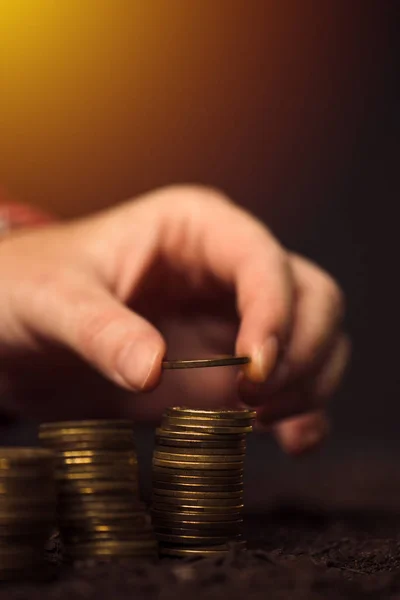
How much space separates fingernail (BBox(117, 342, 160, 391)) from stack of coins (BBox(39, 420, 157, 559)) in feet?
0.15

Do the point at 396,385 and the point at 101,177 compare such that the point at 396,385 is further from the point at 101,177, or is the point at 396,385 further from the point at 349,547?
the point at 349,547

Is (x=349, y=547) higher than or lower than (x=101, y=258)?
lower

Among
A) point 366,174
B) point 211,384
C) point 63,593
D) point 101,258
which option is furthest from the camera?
point 366,174

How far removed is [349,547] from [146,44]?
115 inches

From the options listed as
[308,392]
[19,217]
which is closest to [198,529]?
[308,392]

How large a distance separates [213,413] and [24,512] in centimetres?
23

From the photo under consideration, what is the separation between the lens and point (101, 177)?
377cm

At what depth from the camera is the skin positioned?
1.04 metres

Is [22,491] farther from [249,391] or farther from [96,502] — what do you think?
[249,391]

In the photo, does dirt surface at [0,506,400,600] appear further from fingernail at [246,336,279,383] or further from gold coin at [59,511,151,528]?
fingernail at [246,336,279,383]

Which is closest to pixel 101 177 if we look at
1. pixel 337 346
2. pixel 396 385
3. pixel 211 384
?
pixel 396 385

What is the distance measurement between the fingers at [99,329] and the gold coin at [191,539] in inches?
6.2

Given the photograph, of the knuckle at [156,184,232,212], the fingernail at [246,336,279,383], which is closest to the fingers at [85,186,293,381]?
the knuckle at [156,184,232,212]

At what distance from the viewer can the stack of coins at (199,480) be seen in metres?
0.94
